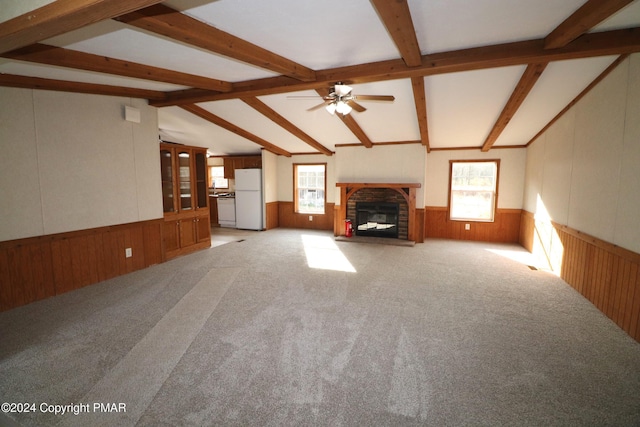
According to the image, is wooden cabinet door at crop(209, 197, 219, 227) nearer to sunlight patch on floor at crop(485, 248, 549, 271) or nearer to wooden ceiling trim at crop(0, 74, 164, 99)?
wooden ceiling trim at crop(0, 74, 164, 99)

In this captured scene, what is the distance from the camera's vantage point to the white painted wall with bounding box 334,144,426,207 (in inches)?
251

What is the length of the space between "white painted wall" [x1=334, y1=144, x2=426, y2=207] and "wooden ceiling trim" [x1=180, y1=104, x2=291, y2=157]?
1689 millimetres

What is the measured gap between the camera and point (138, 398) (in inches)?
73.9

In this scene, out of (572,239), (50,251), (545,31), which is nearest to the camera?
(545,31)

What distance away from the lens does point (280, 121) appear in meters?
5.41

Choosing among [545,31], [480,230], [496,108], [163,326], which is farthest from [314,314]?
[480,230]

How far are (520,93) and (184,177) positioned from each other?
540 cm

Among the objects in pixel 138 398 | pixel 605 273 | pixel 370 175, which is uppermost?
pixel 370 175

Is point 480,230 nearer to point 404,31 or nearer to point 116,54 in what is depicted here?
point 404,31

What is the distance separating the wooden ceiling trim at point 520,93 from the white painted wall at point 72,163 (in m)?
5.15

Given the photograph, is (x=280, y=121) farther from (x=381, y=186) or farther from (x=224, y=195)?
(x=224, y=195)

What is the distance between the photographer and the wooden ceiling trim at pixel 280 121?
4.70 m

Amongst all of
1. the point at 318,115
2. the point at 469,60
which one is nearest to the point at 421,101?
the point at 469,60

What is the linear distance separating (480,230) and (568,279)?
2741 millimetres
